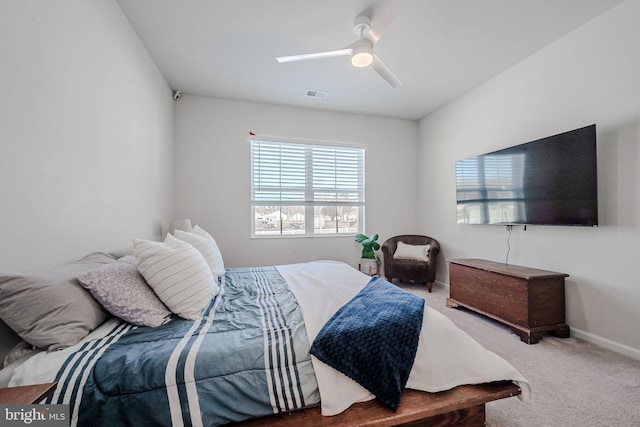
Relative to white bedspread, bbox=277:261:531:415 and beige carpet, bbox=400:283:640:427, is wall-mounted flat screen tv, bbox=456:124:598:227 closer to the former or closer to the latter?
beige carpet, bbox=400:283:640:427

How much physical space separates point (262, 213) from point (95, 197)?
2.31 m

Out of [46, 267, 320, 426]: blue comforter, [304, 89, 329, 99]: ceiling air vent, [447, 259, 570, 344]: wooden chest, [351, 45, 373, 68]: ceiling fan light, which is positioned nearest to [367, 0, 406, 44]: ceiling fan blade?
[351, 45, 373, 68]: ceiling fan light

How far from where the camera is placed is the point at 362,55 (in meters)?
2.18

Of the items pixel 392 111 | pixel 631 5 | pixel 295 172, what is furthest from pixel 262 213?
pixel 631 5

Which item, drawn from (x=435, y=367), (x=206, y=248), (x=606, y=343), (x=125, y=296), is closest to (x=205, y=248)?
(x=206, y=248)

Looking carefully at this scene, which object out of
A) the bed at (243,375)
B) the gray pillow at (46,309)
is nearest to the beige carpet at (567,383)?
the bed at (243,375)

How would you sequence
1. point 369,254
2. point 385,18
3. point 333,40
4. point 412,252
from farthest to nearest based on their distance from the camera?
point 369,254, point 412,252, point 333,40, point 385,18

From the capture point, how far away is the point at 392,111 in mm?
4234

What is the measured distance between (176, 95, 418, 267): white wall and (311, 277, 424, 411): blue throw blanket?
2.86 m

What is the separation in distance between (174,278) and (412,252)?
336 centimetres

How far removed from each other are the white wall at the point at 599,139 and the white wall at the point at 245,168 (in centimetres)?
165

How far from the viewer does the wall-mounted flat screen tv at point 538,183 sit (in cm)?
220

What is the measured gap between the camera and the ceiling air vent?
3.53 meters

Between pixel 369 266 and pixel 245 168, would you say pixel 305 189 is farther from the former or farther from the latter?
pixel 369 266
